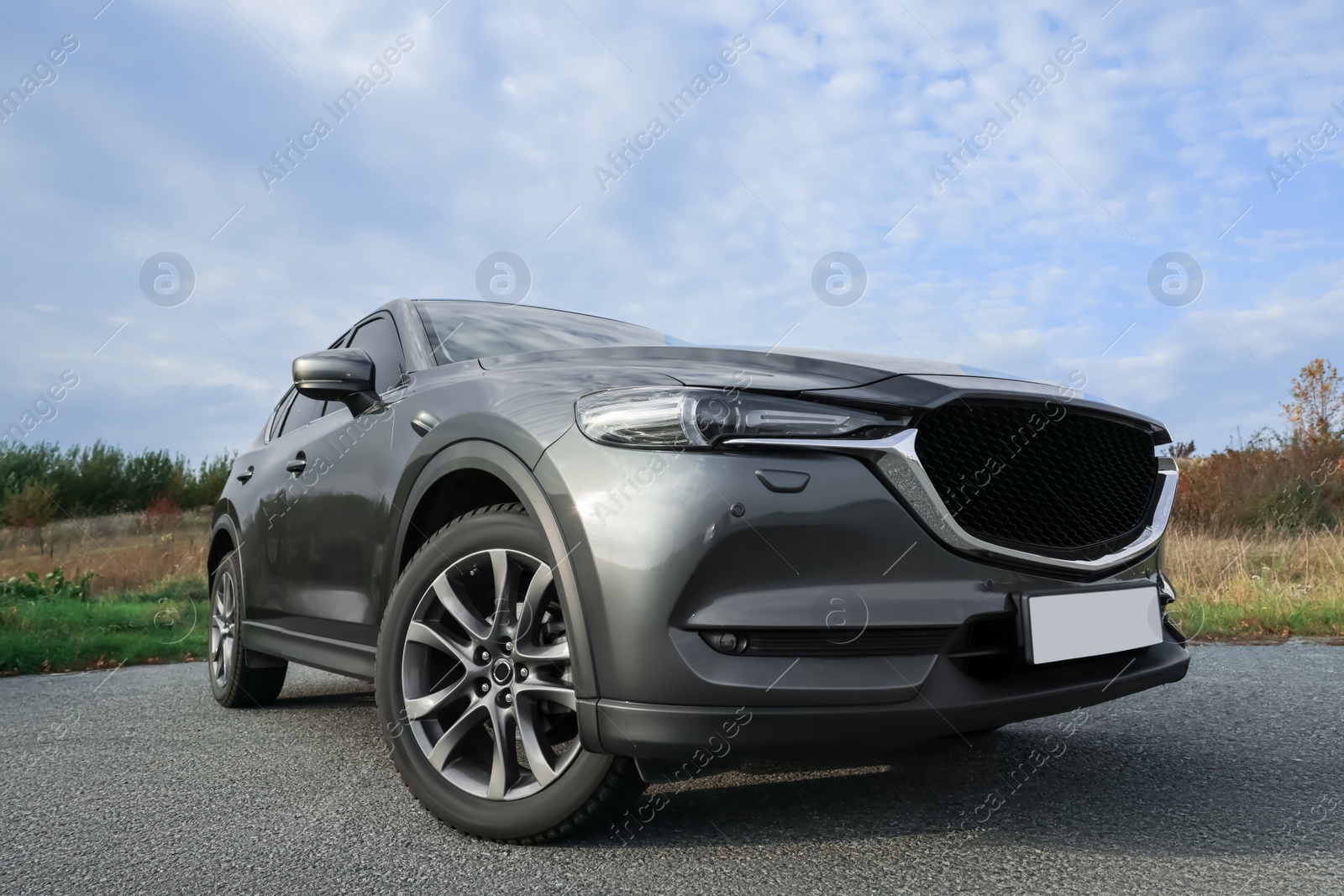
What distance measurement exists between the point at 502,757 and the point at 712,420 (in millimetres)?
985

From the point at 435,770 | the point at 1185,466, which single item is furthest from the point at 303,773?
the point at 1185,466

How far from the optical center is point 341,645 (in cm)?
328

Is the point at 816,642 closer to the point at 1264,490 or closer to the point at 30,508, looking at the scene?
the point at 1264,490

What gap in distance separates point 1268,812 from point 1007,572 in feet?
3.48

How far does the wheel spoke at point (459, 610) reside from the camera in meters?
2.47

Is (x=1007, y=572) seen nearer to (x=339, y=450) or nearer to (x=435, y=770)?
(x=435, y=770)

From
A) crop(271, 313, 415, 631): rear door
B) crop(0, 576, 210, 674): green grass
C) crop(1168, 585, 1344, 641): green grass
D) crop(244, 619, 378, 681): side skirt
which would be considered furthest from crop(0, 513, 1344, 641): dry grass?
crop(271, 313, 415, 631): rear door

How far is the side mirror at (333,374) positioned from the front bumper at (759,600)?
1.45 metres

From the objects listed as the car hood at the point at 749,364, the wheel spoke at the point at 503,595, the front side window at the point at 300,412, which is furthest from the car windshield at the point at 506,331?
the wheel spoke at the point at 503,595

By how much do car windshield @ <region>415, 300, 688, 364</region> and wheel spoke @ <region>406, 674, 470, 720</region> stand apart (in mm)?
1170

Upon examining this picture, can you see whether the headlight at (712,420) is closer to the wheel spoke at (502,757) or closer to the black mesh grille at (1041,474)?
the black mesh grille at (1041,474)

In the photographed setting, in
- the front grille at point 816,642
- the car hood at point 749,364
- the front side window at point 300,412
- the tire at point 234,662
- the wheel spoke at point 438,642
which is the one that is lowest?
the tire at point 234,662

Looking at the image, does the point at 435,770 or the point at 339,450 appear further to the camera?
the point at 339,450

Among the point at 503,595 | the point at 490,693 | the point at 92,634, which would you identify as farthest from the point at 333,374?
the point at 92,634
